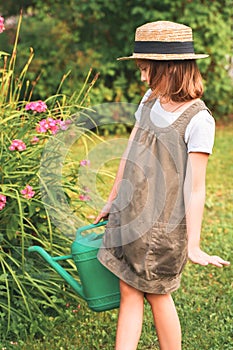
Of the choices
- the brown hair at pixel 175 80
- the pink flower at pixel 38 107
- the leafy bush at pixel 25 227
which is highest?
→ the brown hair at pixel 175 80

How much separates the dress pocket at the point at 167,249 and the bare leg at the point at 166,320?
0.13 m

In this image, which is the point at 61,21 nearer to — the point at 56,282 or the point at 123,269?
the point at 56,282

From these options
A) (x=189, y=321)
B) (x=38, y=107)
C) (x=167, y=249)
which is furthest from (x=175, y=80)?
(x=189, y=321)

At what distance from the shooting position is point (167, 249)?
8.63 feet

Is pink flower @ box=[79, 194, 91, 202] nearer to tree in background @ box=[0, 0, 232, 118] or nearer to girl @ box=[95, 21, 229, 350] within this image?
girl @ box=[95, 21, 229, 350]

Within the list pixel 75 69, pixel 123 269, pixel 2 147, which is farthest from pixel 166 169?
pixel 75 69

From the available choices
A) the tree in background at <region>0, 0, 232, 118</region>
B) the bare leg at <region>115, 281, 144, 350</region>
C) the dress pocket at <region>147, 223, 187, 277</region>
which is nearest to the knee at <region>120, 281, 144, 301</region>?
the bare leg at <region>115, 281, 144, 350</region>

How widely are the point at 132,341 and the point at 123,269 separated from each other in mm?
285

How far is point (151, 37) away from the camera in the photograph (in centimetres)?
266

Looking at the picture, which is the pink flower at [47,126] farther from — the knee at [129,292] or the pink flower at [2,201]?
the knee at [129,292]

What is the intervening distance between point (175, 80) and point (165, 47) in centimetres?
12

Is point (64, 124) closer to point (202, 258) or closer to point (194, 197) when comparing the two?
point (194, 197)

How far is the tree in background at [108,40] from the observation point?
7.80 m

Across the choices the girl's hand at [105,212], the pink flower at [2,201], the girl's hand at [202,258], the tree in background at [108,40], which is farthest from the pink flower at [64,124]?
the tree in background at [108,40]
